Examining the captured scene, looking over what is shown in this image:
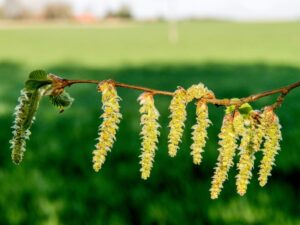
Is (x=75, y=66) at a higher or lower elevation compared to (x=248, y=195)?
higher

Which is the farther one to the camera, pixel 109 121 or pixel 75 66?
pixel 75 66

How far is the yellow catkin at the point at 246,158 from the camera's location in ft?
3.77

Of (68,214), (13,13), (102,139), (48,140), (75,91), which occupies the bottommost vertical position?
(102,139)

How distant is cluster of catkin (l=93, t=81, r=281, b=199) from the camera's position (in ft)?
3.42

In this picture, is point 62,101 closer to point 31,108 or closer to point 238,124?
point 31,108

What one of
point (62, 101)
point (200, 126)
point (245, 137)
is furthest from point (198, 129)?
point (62, 101)

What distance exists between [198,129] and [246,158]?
155mm

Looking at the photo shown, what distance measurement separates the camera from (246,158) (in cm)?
118

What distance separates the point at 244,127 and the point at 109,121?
10.9 inches

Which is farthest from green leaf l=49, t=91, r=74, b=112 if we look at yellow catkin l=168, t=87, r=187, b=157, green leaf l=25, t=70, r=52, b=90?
yellow catkin l=168, t=87, r=187, b=157

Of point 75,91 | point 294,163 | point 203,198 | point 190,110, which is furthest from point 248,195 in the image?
point 75,91

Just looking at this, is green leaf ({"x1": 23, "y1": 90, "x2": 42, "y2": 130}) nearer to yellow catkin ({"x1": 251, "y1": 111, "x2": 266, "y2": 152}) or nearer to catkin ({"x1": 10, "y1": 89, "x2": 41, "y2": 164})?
catkin ({"x1": 10, "y1": 89, "x2": 41, "y2": 164})

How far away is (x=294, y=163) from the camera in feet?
24.2

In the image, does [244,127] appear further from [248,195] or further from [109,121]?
[248,195]
